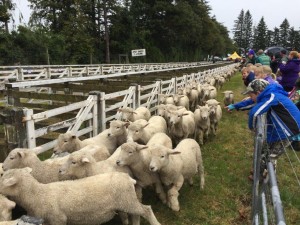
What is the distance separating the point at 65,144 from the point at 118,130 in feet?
3.79

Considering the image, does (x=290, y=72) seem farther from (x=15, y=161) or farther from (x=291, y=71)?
(x=15, y=161)

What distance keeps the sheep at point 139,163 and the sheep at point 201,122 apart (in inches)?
136

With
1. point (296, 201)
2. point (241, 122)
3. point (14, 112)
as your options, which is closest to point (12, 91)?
point (14, 112)

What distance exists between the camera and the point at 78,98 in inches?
291

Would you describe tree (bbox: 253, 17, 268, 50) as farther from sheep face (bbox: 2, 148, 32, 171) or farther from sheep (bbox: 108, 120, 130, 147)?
sheep face (bbox: 2, 148, 32, 171)

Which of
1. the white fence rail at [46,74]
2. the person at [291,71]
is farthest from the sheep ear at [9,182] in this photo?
the person at [291,71]

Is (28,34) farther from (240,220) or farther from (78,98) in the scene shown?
(240,220)

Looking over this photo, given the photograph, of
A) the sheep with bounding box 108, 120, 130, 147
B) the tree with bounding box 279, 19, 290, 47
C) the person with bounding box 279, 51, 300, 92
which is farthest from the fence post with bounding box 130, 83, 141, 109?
the tree with bounding box 279, 19, 290, 47

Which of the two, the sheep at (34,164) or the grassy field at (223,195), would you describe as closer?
the sheep at (34,164)

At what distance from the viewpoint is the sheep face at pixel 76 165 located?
4195 millimetres

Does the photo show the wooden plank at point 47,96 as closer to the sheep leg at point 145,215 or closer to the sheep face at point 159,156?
the sheep face at point 159,156

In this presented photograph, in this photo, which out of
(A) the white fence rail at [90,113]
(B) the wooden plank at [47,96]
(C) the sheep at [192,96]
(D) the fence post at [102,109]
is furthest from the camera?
(C) the sheep at [192,96]

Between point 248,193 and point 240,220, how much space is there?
922 mm

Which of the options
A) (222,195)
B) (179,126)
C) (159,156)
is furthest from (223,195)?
(179,126)
